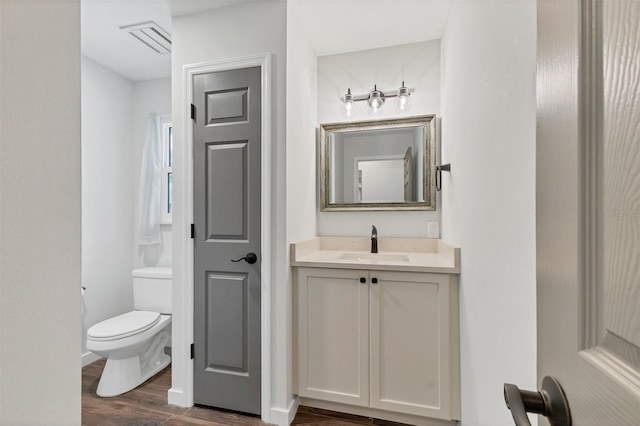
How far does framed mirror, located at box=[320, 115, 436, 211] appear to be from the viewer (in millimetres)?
2221

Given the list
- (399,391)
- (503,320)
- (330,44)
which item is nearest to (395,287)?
(399,391)

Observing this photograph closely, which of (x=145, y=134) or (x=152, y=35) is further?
(x=145, y=134)

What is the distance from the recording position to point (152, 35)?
213 centimetres

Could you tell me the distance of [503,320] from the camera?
0.89 m

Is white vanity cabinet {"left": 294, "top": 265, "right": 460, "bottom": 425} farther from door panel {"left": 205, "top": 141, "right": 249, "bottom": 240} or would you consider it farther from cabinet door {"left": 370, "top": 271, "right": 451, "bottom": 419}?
door panel {"left": 205, "top": 141, "right": 249, "bottom": 240}

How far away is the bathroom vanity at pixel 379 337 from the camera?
1584 mm

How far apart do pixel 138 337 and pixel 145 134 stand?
6.00 feet

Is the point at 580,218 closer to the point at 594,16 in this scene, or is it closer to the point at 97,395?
the point at 594,16

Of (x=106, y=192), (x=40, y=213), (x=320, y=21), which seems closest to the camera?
(x=40, y=213)

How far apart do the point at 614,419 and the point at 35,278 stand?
3.17 feet

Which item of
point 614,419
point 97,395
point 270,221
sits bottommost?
point 97,395

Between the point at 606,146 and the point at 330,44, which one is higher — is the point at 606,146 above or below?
below

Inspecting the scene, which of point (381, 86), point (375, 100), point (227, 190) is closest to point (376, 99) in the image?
point (375, 100)

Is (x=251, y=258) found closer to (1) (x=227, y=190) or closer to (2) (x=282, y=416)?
(1) (x=227, y=190)
